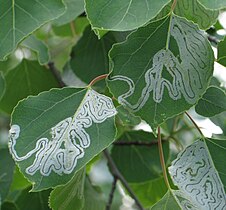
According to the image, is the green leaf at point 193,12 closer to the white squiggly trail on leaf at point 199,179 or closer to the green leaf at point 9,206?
the white squiggly trail on leaf at point 199,179

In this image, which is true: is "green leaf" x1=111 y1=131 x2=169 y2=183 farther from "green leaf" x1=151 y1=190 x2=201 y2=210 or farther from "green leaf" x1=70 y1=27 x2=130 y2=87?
"green leaf" x1=151 y1=190 x2=201 y2=210

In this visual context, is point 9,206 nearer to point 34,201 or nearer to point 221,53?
point 34,201

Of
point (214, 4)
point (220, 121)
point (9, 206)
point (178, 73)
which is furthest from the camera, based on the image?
point (9, 206)

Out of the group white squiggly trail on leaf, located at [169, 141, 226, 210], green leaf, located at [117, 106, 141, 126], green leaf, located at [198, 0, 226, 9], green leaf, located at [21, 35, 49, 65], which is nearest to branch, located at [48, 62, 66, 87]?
green leaf, located at [21, 35, 49, 65]

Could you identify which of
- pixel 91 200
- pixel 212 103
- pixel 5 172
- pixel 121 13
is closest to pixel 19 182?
pixel 5 172

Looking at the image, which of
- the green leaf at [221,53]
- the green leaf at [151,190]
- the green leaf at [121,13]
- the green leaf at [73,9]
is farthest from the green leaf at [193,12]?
the green leaf at [151,190]

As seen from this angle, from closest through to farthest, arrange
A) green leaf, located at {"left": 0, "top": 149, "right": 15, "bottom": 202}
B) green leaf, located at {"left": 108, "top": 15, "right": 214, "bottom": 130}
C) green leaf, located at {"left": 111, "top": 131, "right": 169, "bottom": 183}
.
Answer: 1. green leaf, located at {"left": 108, "top": 15, "right": 214, "bottom": 130}
2. green leaf, located at {"left": 0, "top": 149, "right": 15, "bottom": 202}
3. green leaf, located at {"left": 111, "top": 131, "right": 169, "bottom": 183}
